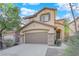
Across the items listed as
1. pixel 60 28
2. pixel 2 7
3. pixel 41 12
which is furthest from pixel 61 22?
pixel 2 7

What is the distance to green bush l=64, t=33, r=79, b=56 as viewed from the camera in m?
2.23

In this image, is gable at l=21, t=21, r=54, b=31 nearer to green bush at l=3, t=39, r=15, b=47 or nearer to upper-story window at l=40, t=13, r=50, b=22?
upper-story window at l=40, t=13, r=50, b=22

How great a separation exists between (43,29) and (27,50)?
0.31 m

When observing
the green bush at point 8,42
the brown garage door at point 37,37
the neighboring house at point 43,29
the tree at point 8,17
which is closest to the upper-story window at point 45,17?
the neighboring house at point 43,29

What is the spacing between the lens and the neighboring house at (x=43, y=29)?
2.29 m

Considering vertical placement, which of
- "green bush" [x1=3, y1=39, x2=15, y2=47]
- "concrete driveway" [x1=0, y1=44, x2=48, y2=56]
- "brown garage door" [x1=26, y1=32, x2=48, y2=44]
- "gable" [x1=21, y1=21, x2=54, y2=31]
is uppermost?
"gable" [x1=21, y1=21, x2=54, y2=31]

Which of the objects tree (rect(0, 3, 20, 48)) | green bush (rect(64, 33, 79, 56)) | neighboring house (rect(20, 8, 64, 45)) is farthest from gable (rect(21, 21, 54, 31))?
green bush (rect(64, 33, 79, 56))

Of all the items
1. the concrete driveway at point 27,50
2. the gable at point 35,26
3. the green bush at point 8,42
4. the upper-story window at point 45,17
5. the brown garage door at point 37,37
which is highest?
the upper-story window at point 45,17

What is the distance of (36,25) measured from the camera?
2.31m

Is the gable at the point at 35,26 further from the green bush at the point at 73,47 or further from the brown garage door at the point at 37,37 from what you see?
the green bush at the point at 73,47

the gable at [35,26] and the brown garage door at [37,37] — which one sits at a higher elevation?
the gable at [35,26]

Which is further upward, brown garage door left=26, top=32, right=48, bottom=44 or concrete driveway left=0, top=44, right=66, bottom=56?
brown garage door left=26, top=32, right=48, bottom=44

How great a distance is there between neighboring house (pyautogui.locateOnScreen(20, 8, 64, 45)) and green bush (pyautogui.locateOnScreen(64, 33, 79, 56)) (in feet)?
0.38

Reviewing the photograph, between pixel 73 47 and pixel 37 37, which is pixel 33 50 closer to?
pixel 37 37
